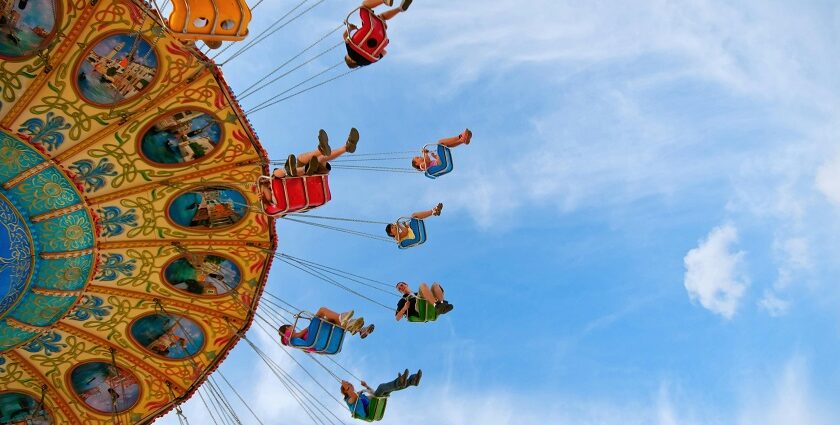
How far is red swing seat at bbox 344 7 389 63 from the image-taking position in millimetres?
8969

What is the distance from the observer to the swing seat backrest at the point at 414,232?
1335 cm

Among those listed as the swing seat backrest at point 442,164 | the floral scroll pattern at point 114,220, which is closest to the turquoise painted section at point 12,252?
the floral scroll pattern at point 114,220

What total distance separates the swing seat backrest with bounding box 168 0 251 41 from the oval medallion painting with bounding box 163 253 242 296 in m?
4.86

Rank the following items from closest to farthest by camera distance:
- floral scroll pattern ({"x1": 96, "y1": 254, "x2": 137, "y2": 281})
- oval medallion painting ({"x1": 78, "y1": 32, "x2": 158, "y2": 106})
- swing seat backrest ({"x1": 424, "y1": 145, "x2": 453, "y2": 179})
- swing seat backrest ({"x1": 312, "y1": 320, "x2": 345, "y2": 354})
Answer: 1. oval medallion painting ({"x1": 78, "y1": 32, "x2": 158, "y2": 106})
2. floral scroll pattern ({"x1": 96, "y1": 254, "x2": 137, "y2": 281})
3. swing seat backrest ({"x1": 312, "y1": 320, "x2": 345, "y2": 354})
4. swing seat backrest ({"x1": 424, "y1": 145, "x2": 453, "y2": 179})

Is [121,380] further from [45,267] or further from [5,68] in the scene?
[5,68]

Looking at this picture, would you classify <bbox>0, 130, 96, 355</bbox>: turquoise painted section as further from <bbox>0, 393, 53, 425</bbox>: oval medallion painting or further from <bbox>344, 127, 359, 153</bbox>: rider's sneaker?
<bbox>344, 127, 359, 153</bbox>: rider's sneaker

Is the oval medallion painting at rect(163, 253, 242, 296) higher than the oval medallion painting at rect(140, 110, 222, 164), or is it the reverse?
the oval medallion painting at rect(140, 110, 222, 164)

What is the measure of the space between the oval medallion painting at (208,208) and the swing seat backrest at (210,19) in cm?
350

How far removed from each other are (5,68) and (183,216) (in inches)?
137

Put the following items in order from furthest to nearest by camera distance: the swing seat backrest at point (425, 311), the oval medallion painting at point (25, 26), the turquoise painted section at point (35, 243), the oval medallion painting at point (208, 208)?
the swing seat backrest at point (425, 311), the oval medallion painting at point (208, 208), the turquoise painted section at point (35, 243), the oval medallion painting at point (25, 26)

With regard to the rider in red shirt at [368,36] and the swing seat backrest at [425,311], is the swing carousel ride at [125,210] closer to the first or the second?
Result: the swing seat backrest at [425,311]

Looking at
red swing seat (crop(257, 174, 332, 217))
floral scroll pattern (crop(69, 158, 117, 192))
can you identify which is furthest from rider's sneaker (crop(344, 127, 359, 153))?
floral scroll pattern (crop(69, 158, 117, 192))

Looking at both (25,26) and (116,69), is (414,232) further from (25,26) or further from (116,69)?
(25,26)

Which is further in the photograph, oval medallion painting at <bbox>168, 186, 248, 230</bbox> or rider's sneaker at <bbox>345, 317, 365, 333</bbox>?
rider's sneaker at <bbox>345, 317, 365, 333</bbox>
